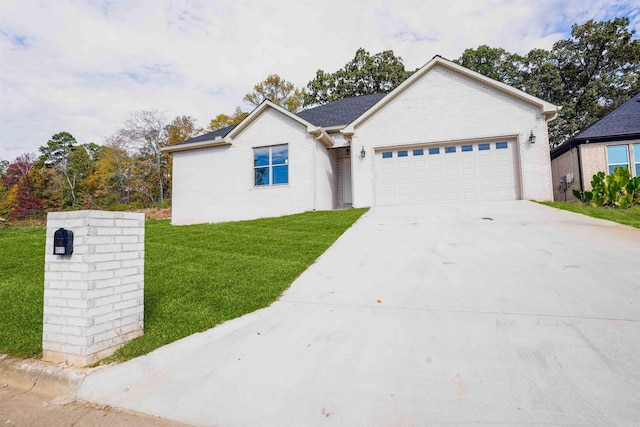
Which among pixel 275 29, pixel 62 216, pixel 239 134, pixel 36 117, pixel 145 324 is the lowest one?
pixel 145 324

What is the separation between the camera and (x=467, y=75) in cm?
1216

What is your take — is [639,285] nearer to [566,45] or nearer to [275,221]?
[275,221]

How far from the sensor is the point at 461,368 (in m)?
2.56

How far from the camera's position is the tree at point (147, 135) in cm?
3403

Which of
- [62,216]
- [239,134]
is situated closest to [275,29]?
[239,134]

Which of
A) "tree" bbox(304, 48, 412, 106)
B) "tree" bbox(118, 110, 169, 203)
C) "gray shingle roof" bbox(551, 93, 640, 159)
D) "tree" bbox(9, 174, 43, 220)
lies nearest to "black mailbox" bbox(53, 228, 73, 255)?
"gray shingle roof" bbox(551, 93, 640, 159)

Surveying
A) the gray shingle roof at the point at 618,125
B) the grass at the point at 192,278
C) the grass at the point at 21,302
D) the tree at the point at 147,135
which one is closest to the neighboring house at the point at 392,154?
the gray shingle roof at the point at 618,125

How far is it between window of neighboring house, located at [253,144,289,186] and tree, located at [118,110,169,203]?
24424 mm

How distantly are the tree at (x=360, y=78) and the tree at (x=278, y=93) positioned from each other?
5.02ft

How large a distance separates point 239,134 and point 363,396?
1366 centimetres

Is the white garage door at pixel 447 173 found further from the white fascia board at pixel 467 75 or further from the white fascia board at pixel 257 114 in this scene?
the white fascia board at pixel 257 114

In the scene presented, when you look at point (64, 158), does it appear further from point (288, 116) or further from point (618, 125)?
point (618, 125)

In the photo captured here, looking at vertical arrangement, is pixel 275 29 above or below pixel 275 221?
above

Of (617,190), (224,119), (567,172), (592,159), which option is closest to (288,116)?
(617,190)
